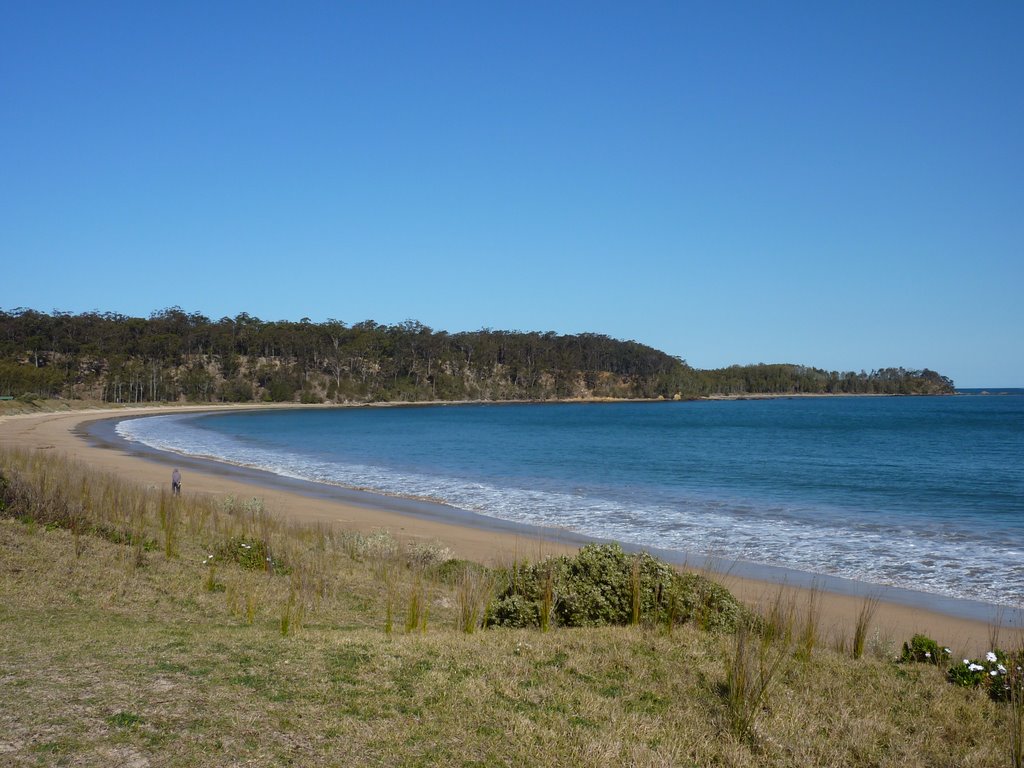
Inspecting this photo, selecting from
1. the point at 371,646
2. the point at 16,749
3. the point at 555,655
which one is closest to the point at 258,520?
the point at 371,646

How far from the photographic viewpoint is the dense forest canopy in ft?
397

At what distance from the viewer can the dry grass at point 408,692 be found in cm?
498

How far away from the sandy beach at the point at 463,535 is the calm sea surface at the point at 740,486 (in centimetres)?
171

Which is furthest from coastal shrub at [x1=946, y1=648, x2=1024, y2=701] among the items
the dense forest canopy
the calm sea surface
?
the dense forest canopy

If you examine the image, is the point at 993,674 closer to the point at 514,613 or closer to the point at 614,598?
the point at 614,598

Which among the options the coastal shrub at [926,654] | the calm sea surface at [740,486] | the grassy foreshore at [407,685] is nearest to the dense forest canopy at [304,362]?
the calm sea surface at [740,486]

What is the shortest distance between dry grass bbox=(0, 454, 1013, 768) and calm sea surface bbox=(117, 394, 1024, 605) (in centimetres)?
593

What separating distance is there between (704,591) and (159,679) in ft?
18.2

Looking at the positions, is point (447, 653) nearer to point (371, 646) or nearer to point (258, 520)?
point (371, 646)

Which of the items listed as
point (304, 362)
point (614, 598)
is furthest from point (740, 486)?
point (304, 362)

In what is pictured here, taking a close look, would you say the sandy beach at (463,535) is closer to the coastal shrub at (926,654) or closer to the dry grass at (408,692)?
the coastal shrub at (926,654)

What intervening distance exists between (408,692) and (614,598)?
3294 mm

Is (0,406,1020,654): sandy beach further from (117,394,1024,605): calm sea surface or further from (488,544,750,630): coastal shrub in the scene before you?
(117,394,1024,605): calm sea surface

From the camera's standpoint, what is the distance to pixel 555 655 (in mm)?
7145
